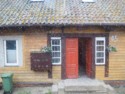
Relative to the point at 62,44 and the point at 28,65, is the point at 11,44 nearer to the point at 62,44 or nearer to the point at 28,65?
the point at 28,65

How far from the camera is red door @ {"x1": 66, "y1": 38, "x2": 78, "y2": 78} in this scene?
50.2 feet

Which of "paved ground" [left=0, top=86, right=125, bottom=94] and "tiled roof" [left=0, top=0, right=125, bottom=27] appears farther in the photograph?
"tiled roof" [left=0, top=0, right=125, bottom=27]

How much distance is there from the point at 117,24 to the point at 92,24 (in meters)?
1.37

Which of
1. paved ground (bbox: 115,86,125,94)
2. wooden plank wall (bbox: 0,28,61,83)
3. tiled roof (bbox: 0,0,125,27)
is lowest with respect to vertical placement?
paved ground (bbox: 115,86,125,94)

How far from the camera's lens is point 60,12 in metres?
15.6

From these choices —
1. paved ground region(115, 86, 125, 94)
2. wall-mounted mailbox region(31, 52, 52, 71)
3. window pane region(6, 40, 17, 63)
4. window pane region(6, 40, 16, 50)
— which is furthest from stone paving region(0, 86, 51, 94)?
paved ground region(115, 86, 125, 94)

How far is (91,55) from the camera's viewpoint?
15.4 meters

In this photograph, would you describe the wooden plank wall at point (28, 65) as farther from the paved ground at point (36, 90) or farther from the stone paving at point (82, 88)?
the stone paving at point (82, 88)

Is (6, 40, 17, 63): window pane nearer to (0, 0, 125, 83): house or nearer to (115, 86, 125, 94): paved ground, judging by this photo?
(0, 0, 125, 83): house

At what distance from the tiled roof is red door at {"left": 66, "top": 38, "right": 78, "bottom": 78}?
4.36 feet

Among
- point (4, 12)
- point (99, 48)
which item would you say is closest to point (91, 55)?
point (99, 48)

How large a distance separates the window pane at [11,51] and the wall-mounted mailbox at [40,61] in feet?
3.90

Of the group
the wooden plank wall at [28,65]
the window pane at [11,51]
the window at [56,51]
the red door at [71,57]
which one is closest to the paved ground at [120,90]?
the red door at [71,57]

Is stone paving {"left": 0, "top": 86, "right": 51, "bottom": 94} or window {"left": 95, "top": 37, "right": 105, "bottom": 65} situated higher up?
window {"left": 95, "top": 37, "right": 105, "bottom": 65}
